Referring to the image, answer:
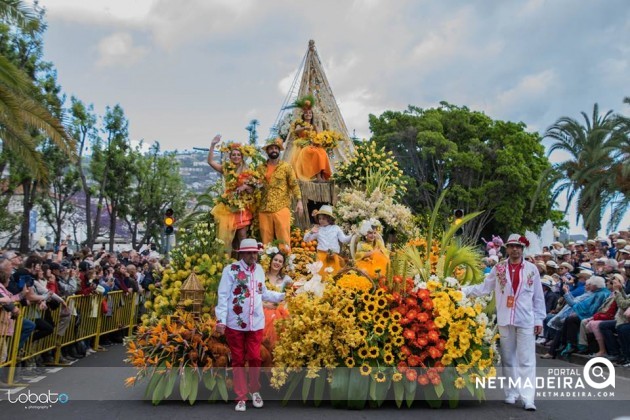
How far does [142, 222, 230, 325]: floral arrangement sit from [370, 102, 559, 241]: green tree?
32.4m

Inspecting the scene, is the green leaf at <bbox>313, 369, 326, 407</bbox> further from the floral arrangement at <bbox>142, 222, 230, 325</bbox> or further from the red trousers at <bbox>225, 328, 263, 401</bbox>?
the floral arrangement at <bbox>142, 222, 230, 325</bbox>

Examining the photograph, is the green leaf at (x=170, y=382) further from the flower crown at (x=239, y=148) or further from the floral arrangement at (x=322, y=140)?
the floral arrangement at (x=322, y=140)

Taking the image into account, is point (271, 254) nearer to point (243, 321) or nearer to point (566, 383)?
point (243, 321)

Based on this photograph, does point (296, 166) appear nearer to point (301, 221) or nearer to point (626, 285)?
point (301, 221)

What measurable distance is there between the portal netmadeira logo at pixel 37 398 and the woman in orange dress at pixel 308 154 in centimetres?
822

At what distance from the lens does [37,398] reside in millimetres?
9227

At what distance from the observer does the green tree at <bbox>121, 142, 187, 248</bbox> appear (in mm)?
48812

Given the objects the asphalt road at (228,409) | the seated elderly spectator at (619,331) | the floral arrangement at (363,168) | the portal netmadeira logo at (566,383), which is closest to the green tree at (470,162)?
the floral arrangement at (363,168)

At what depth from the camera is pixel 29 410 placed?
8.43 metres

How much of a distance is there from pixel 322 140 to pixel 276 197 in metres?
3.08

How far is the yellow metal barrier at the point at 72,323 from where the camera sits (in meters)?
10.3

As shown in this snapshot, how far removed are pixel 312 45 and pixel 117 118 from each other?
1006 inches

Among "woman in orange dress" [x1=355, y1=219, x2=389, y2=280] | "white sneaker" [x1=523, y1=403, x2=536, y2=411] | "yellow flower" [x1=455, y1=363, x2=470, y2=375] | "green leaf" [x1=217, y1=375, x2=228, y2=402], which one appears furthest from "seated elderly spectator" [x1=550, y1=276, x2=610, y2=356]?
"green leaf" [x1=217, y1=375, x2=228, y2=402]

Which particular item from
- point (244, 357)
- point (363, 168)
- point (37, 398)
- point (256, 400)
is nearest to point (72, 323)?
point (37, 398)
